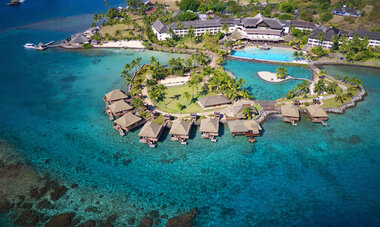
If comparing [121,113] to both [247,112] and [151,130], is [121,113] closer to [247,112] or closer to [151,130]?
[151,130]

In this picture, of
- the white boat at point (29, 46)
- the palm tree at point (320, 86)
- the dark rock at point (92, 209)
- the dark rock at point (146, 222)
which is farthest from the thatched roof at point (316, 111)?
the white boat at point (29, 46)

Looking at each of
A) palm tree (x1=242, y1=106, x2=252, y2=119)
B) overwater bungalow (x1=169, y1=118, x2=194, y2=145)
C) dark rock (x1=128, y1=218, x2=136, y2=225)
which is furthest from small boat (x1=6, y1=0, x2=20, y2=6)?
dark rock (x1=128, y1=218, x2=136, y2=225)

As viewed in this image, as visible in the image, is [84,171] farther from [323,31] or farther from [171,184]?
[323,31]

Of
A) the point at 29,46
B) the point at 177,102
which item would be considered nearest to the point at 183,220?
the point at 177,102

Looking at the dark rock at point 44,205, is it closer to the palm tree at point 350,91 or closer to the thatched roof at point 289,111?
the thatched roof at point 289,111

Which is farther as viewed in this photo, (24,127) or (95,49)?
(95,49)

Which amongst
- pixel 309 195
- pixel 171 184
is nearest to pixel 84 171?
pixel 171 184

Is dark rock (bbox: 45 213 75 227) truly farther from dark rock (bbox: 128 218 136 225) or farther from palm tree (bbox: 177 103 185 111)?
palm tree (bbox: 177 103 185 111)
